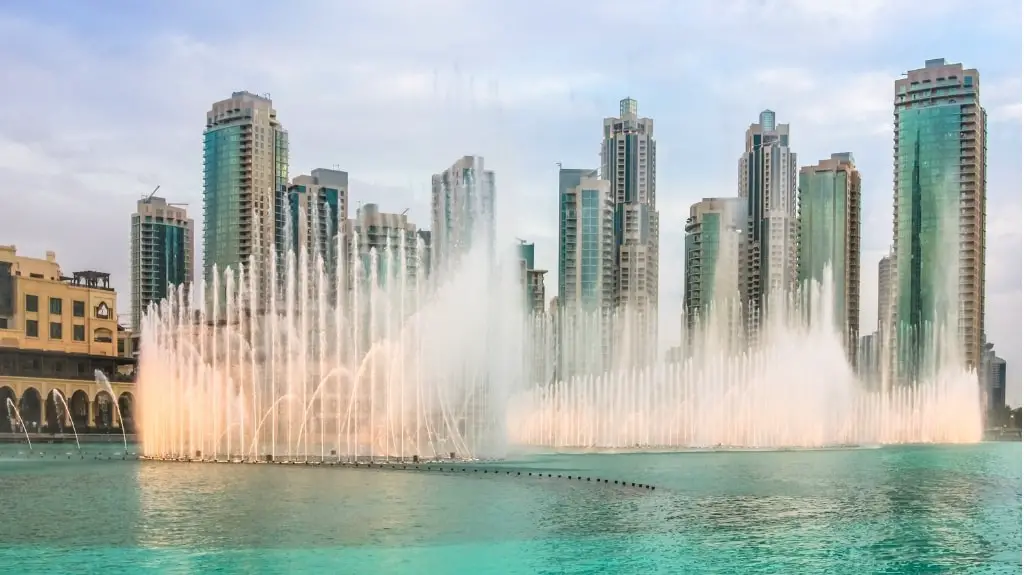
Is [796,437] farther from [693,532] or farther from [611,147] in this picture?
[611,147]

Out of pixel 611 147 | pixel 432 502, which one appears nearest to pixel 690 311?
pixel 611 147

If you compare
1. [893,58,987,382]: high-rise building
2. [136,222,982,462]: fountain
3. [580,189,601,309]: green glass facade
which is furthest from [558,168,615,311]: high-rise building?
[136,222,982,462]: fountain

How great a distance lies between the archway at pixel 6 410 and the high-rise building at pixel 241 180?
77.7 m

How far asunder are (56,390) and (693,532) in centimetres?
7659

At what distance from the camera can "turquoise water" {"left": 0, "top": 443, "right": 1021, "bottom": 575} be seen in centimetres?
2348

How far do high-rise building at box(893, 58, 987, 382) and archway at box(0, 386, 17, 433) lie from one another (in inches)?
4324

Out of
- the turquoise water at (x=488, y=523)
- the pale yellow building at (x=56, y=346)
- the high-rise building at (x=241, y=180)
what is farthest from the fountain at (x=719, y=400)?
the high-rise building at (x=241, y=180)

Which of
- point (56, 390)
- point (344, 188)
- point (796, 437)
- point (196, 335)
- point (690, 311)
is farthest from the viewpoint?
point (690, 311)

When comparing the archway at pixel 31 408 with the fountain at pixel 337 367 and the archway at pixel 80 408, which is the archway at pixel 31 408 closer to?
the archway at pixel 80 408

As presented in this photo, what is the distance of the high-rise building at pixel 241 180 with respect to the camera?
548 feet

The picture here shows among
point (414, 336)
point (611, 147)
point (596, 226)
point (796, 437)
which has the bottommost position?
point (796, 437)

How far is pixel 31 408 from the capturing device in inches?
3607

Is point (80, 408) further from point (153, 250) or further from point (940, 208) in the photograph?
point (940, 208)

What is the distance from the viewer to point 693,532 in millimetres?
27875
